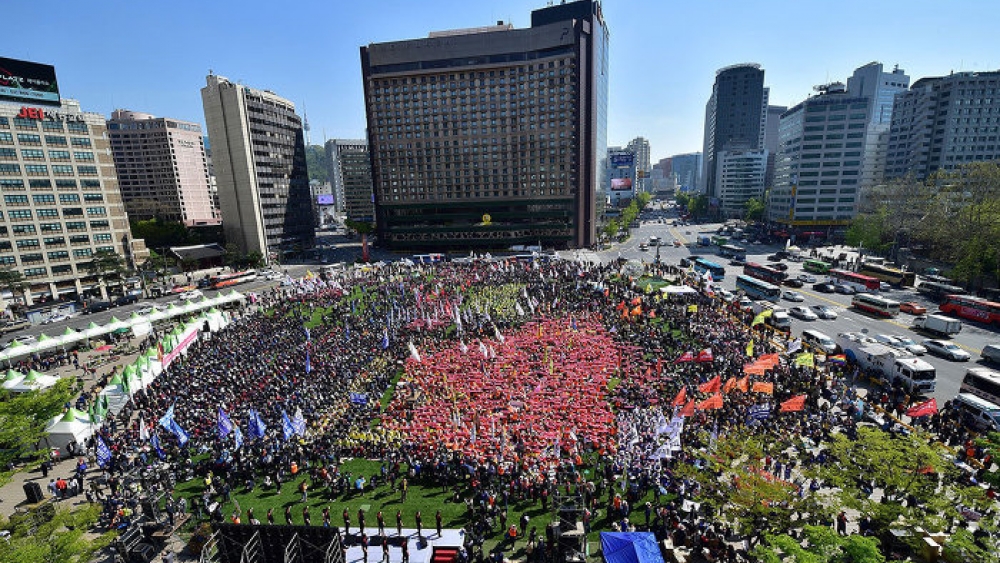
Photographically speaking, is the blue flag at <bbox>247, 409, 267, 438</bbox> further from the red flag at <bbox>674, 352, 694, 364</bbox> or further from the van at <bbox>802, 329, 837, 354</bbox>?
the van at <bbox>802, 329, 837, 354</bbox>

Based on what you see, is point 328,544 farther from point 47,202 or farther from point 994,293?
point 47,202

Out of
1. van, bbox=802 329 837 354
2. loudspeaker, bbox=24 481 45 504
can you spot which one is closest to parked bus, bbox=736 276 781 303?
van, bbox=802 329 837 354

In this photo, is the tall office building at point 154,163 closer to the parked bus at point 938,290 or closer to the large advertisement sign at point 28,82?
the large advertisement sign at point 28,82

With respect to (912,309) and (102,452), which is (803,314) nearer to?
(912,309)

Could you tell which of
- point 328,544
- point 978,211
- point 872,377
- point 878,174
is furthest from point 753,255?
point 328,544

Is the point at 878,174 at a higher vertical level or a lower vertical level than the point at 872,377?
higher

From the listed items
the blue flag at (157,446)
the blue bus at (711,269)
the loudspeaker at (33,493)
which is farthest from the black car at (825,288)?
the loudspeaker at (33,493)
